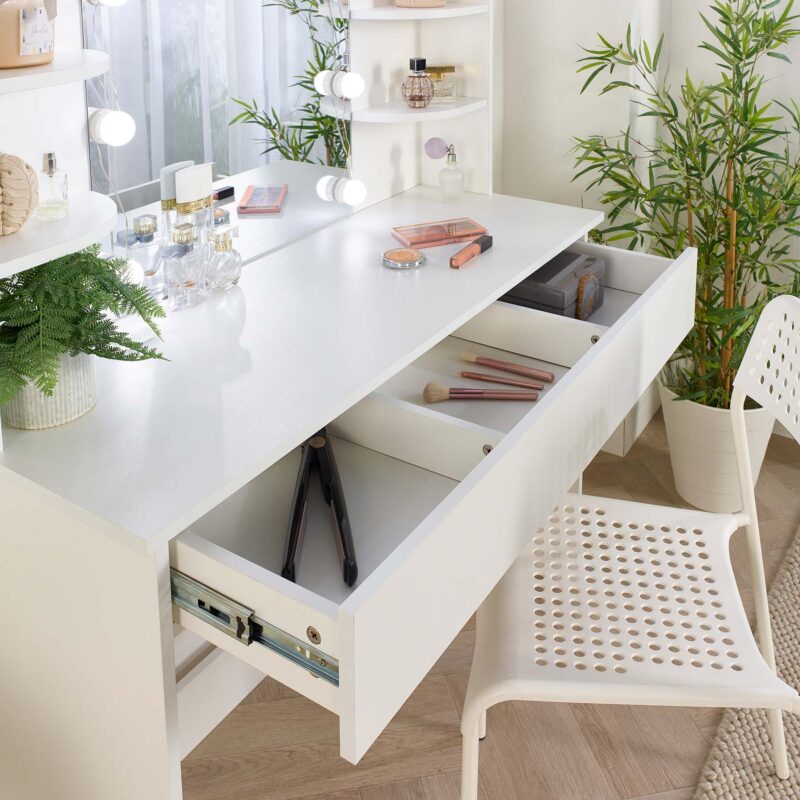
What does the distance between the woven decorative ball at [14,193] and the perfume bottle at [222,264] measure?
0.47m

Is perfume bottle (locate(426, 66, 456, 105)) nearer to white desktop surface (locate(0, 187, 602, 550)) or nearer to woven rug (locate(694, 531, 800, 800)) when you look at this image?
white desktop surface (locate(0, 187, 602, 550))

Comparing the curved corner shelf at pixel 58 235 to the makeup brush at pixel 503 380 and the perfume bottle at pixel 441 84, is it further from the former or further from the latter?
the perfume bottle at pixel 441 84

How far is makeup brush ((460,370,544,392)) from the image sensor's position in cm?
169

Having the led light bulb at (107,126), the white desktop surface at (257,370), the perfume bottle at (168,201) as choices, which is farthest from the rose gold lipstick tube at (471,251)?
the led light bulb at (107,126)

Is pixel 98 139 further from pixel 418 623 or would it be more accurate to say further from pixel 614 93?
pixel 614 93

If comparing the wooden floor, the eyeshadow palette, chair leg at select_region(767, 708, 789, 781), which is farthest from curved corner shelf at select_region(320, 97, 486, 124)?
chair leg at select_region(767, 708, 789, 781)

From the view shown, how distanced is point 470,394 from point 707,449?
999mm

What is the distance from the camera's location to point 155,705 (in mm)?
1180

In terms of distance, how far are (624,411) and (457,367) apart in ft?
1.04

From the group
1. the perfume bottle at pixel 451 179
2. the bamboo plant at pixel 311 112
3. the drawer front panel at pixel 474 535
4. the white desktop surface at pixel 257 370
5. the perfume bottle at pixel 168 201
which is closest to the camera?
the drawer front panel at pixel 474 535

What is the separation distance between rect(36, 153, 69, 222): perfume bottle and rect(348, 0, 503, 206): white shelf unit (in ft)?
2.38

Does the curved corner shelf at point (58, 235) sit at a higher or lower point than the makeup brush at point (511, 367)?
higher

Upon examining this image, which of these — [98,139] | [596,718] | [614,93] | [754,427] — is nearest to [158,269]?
[98,139]

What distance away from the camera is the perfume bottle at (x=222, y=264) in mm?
1621
